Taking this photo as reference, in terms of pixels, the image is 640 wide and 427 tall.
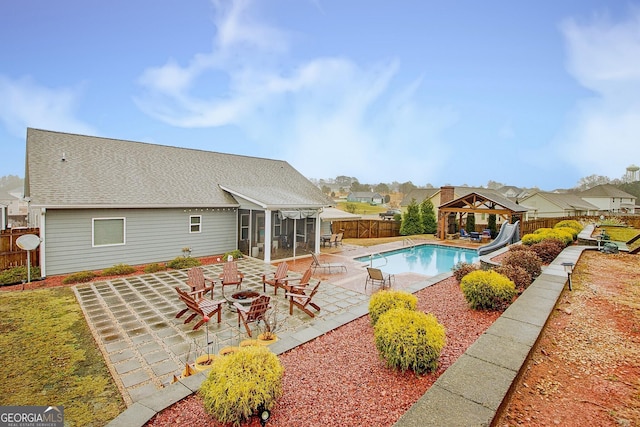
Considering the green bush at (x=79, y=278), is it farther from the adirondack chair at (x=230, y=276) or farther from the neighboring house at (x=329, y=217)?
the neighboring house at (x=329, y=217)

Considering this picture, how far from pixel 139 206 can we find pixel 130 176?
2238mm

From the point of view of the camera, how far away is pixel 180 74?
2030 cm

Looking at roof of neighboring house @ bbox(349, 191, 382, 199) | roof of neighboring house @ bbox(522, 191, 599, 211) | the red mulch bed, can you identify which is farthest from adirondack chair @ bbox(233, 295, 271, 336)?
roof of neighboring house @ bbox(349, 191, 382, 199)

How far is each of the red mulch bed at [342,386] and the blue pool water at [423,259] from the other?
330 inches

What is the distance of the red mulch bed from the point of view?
3336 millimetres

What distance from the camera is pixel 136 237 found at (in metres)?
12.6

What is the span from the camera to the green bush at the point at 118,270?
11.1 meters

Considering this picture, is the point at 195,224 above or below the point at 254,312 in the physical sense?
above

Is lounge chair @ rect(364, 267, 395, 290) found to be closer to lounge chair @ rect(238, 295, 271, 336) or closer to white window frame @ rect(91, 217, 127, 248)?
lounge chair @ rect(238, 295, 271, 336)

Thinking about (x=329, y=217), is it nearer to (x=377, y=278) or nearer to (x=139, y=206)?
(x=377, y=278)

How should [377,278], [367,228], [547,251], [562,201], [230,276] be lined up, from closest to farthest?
[230,276] → [377,278] → [547,251] → [367,228] → [562,201]

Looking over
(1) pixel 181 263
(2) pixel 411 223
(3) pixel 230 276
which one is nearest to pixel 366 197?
(2) pixel 411 223

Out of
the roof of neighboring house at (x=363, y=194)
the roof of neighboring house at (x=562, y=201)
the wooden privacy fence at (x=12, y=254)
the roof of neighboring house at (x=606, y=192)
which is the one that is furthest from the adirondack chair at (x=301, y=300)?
the roof of neighboring house at (x=363, y=194)

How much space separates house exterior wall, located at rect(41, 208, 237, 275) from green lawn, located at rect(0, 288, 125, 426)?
3330 millimetres
